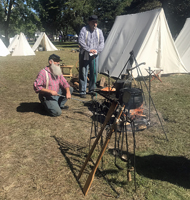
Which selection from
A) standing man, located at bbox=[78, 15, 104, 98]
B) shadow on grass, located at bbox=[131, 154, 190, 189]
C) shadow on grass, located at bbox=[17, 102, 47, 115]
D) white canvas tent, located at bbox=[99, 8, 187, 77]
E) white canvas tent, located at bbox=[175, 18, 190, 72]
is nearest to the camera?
shadow on grass, located at bbox=[131, 154, 190, 189]

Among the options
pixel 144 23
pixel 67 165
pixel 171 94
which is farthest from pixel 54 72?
pixel 144 23

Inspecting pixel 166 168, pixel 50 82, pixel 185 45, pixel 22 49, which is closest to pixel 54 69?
pixel 50 82

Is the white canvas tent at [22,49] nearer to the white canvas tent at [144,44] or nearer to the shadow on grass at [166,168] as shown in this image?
the white canvas tent at [144,44]

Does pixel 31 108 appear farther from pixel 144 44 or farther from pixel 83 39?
pixel 144 44

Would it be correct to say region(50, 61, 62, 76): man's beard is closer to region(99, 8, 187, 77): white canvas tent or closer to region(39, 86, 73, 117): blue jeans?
region(39, 86, 73, 117): blue jeans

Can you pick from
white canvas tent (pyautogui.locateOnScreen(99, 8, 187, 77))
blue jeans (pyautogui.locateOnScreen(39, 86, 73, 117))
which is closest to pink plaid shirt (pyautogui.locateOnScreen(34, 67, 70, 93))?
blue jeans (pyautogui.locateOnScreen(39, 86, 73, 117))

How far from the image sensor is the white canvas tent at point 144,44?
734cm

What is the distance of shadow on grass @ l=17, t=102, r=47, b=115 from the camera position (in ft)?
15.4

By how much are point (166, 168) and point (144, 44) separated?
5641mm

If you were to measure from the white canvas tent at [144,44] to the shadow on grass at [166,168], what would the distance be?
489 centimetres

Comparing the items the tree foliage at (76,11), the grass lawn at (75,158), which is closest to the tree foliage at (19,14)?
the tree foliage at (76,11)

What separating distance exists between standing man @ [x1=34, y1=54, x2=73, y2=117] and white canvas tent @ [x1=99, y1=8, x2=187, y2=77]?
12.5ft

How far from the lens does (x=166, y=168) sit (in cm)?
270

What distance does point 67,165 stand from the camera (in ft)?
8.96
